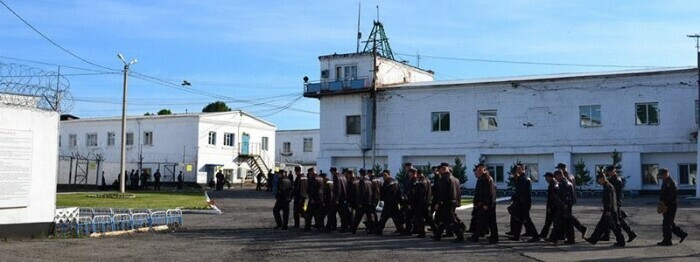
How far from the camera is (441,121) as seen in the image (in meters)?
47.0

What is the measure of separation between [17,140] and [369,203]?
8256mm

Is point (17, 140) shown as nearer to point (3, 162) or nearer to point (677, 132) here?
point (3, 162)

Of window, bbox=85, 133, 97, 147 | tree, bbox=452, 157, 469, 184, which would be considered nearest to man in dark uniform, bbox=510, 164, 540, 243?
tree, bbox=452, 157, 469, 184

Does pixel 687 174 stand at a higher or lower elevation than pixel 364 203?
higher

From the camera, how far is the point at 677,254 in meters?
13.2

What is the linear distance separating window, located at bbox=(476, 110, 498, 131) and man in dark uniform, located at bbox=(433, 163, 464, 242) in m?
30.1

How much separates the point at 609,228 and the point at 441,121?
3225 cm

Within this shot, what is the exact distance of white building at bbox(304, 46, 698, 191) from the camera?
135ft

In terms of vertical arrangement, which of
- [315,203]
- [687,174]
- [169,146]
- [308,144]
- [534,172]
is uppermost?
[308,144]

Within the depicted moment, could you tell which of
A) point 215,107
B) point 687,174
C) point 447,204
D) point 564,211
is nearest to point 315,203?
point 447,204

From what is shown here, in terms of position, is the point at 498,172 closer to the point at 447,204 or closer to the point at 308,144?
the point at 447,204

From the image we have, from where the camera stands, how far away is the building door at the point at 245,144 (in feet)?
207

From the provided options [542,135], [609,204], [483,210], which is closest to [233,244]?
[483,210]

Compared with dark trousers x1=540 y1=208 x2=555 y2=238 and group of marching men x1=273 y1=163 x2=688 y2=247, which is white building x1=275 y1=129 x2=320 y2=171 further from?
dark trousers x1=540 y1=208 x2=555 y2=238
